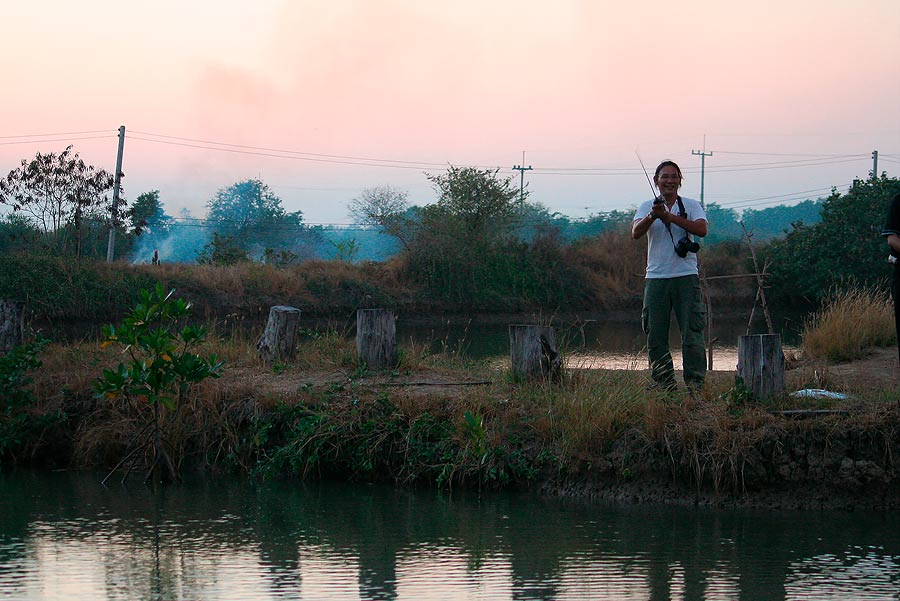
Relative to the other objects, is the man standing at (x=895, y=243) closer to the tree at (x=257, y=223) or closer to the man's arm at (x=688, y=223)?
the man's arm at (x=688, y=223)

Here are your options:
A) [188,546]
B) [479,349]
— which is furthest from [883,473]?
[479,349]

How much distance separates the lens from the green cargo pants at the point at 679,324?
302 inches

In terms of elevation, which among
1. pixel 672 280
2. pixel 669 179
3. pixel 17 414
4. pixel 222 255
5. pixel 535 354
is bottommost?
pixel 17 414

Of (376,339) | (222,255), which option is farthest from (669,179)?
(222,255)

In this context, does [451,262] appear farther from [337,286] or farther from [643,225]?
[643,225]

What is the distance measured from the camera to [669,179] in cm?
773

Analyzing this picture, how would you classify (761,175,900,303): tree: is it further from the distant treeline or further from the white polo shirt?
the white polo shirt

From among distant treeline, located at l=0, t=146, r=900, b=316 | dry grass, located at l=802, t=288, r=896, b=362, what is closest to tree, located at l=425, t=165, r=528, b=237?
distant treeline, located at l=0, t=146, r=900, b=316

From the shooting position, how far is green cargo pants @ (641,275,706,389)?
25.1ft

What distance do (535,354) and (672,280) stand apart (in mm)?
1223

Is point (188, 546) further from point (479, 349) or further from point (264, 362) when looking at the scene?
point (479, 349)

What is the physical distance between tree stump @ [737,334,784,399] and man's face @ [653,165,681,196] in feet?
4.03

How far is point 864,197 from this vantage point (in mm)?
29844

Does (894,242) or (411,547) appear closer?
(411,547)
